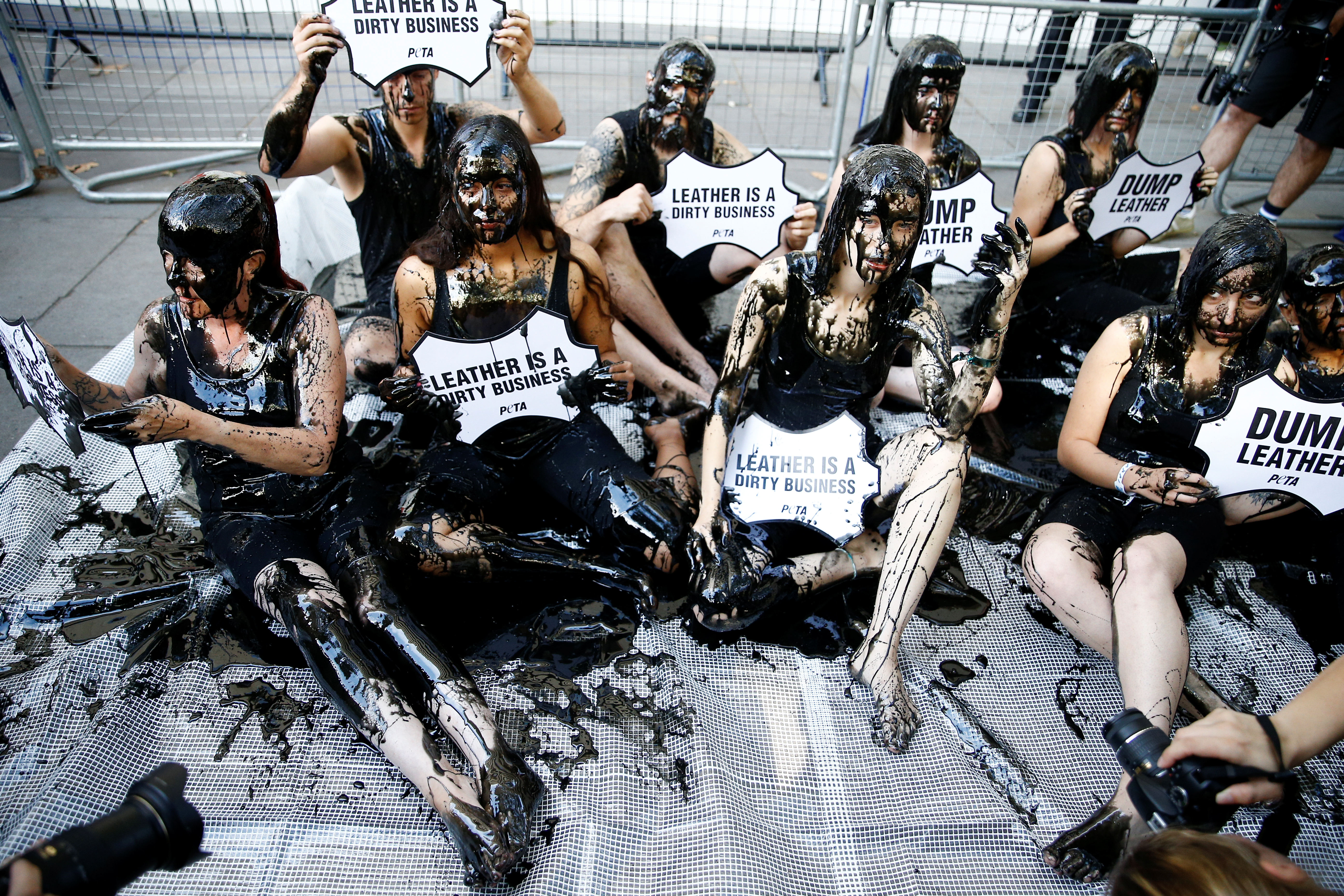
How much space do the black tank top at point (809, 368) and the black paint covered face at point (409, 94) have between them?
1.80m

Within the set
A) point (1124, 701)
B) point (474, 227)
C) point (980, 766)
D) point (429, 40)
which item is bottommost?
point (980, 766)

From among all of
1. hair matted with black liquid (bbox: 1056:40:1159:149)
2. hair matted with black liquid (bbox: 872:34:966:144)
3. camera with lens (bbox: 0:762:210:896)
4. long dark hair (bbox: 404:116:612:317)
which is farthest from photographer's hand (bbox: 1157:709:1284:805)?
hair matted with black liquid (bbox: 1056:40:1159:149)

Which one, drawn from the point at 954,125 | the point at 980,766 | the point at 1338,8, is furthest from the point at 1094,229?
the point at 954,125

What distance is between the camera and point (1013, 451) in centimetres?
354

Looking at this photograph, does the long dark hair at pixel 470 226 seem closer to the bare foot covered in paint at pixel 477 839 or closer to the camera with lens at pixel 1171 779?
the bare foot covered in paint at pixel 477 839

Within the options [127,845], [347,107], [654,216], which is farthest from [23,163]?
[127,845]

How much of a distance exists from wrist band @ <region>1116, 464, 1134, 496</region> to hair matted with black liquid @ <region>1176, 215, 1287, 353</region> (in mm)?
496

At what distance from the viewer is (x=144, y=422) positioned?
209cm

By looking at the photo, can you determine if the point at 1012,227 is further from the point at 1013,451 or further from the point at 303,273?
the point at 303,273

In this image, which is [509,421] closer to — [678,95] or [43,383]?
[43,383]

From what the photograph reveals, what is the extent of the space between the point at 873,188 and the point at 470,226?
121 centimetres

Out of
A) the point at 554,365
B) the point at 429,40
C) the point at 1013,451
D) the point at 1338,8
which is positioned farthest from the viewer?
the point at 1338,8

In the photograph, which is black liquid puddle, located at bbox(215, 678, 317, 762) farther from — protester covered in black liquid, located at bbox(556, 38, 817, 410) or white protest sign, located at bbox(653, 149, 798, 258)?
white protest sign, located at bbox(653, 149, 798, 258)

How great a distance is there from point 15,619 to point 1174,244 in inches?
243
